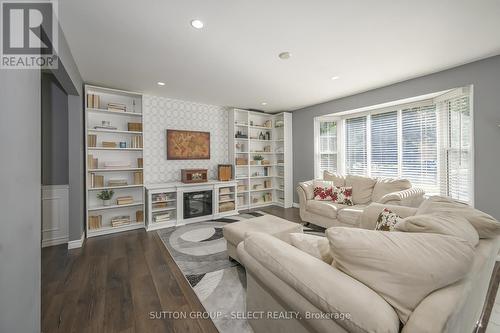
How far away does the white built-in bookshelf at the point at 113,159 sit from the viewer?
3533mm

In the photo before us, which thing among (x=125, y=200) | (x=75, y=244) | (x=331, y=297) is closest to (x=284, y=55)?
(x=331, y=297)

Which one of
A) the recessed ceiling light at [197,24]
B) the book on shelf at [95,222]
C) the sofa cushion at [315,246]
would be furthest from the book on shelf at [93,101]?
the sofa cushion at [315,246]

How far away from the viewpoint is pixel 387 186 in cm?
342

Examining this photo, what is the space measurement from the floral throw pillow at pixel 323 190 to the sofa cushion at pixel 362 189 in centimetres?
38

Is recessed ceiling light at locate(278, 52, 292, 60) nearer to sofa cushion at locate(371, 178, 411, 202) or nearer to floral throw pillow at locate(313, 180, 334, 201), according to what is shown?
floral throw pillow at locate(313, 180, 334, 201)

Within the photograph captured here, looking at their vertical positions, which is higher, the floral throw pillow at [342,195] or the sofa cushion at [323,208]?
the floral throw pillow at [342,195]

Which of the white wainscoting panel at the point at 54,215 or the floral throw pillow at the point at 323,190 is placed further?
the floral throw pillow at the point at 323,190

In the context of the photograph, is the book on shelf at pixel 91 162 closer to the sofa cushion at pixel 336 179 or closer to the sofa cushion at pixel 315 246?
the sofa cushion at pixel 315 246

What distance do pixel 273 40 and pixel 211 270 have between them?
2.65m

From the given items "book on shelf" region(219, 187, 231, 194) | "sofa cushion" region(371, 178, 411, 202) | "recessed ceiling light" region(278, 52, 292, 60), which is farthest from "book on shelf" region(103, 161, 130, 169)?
"sofa cushion" region(371, 178, 411, 202)

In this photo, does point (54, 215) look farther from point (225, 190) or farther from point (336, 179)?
point (336, 179)

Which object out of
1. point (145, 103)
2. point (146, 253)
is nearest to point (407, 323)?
point (146, 253)

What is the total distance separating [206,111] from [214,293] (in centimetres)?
386

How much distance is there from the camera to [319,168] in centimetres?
503
